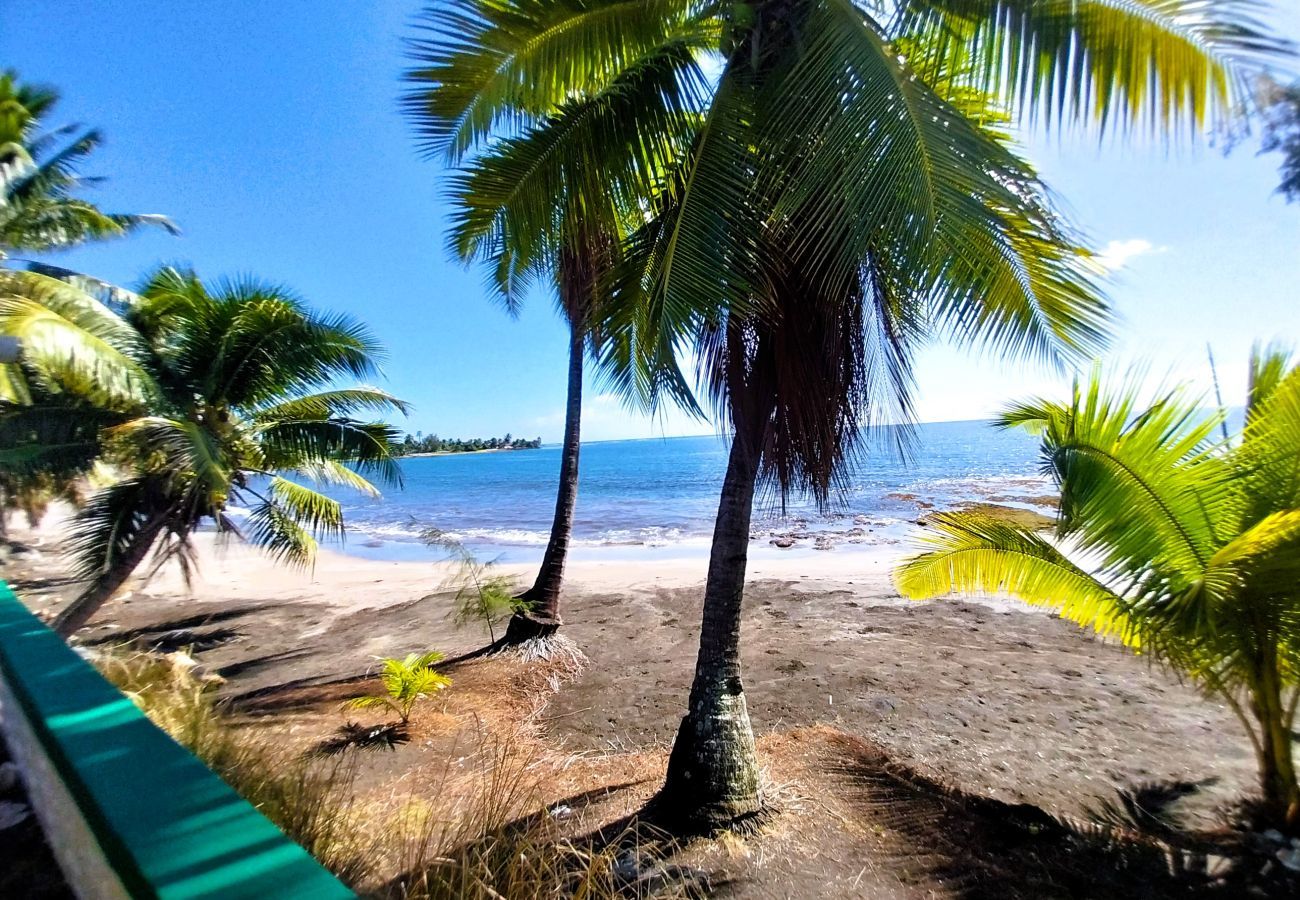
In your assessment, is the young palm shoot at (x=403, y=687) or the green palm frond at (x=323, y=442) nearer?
the young palm shoot at (x=403, y=687)

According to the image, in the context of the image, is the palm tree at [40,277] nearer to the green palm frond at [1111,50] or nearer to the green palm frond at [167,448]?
the green palm frond at [167,448]

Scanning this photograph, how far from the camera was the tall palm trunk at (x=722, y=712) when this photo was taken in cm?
442

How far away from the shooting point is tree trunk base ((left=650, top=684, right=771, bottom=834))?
4.38 m

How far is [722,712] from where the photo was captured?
4.55 meters

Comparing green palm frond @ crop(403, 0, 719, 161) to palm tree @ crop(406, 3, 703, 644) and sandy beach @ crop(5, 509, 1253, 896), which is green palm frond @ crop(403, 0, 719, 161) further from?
sandy beach @ crop(5, 509, 1253, 896)

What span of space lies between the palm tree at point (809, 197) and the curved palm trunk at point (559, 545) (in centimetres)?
469

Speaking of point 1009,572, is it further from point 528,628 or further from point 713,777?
point 528,628

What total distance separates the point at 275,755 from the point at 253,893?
4082mm

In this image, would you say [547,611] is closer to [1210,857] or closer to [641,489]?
[1210,857]

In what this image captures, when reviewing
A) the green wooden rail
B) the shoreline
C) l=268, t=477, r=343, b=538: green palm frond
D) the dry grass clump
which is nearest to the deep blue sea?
the shoreline

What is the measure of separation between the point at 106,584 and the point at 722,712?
25.0 feet

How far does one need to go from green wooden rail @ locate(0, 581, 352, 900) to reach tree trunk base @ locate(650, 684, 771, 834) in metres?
3.63

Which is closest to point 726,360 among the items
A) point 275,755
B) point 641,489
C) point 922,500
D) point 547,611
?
point 275,755

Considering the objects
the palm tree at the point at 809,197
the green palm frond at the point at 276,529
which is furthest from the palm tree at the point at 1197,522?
the green palm frond at the point at 276,529
